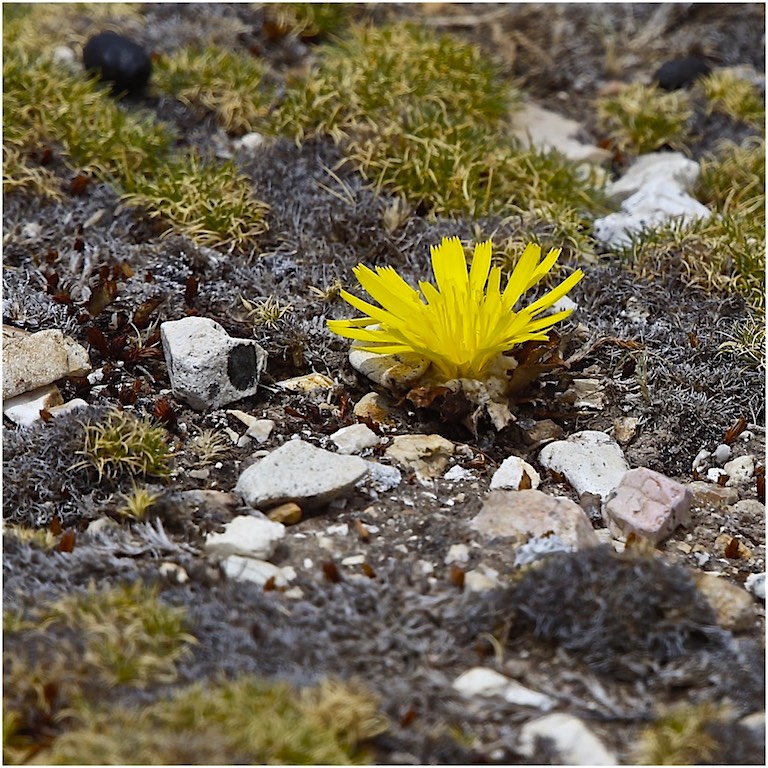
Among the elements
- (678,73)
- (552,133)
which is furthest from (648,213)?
(678,73)

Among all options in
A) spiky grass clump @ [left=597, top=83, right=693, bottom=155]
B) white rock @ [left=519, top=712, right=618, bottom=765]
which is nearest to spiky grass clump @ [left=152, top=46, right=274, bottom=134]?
spiky grass clump @ [left=597, top=83, right=693, bottom=155]

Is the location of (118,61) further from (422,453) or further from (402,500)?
(402,500)

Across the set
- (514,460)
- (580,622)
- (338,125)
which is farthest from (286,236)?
(580,622)

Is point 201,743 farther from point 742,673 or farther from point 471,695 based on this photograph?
point 742,673

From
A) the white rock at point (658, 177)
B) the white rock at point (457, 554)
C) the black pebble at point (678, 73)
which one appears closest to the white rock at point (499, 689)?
the white rock at point (457, 554)

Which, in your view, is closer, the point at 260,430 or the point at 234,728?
the point at 234,728

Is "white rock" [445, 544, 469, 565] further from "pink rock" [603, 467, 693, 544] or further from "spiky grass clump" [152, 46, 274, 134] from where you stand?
"spiky grass clump" [152, 46, 274, 134]
